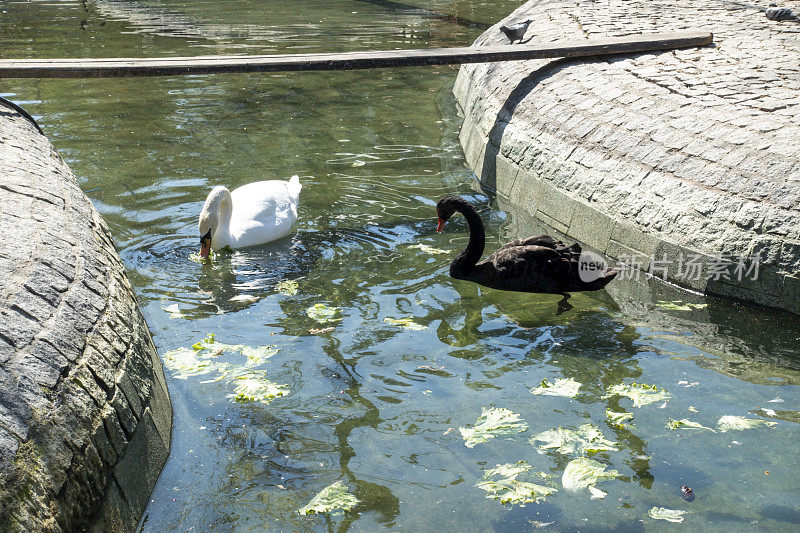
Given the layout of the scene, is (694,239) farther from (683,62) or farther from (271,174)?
→ (271,174)

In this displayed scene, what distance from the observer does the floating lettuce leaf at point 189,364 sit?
5371 mm

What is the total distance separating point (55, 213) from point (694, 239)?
4.93 meters

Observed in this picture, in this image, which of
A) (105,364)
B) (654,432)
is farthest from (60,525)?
(654,432)

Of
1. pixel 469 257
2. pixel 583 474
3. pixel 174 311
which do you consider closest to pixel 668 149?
pixel 469 257

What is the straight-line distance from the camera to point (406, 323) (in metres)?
6.15

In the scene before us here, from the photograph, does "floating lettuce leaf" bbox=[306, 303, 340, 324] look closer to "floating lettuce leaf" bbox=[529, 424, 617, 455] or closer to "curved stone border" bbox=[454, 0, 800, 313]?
"floating lettuce leaf" bbox=[529, 424, 617, 455]

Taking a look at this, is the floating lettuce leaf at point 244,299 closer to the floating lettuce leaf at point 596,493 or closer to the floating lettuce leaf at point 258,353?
the floating lettuce leaf at point 258,353

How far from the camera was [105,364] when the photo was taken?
386 centimetres

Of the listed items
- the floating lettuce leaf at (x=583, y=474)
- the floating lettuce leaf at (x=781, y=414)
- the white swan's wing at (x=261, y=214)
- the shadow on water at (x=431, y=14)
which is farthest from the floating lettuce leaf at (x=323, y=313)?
the shadow on water at (x=431, y=14)

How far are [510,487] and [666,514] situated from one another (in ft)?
2.59

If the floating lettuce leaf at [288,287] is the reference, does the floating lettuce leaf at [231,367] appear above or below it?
below

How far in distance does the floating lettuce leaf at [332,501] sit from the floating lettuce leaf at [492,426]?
82cm

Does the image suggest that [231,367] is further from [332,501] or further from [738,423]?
[738,423]

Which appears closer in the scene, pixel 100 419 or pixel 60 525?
pixel 60 525
